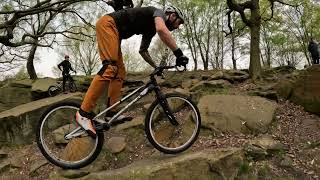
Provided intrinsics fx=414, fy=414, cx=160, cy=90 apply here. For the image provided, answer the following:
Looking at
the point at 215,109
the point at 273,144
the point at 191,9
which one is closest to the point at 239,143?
the point at 273,144

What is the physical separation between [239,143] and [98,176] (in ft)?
9.20

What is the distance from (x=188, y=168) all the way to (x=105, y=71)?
1824 millimetres

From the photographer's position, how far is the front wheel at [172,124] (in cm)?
602

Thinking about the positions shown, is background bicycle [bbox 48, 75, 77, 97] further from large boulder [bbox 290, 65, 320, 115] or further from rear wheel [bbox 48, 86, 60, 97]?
large boulder [bbox 290, 65, 320, 115]

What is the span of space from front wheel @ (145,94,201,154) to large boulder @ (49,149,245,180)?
23 centimetres

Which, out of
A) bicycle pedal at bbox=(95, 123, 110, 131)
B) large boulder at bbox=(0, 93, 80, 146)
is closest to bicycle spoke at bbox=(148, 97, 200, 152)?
bicycle pedal at bbox=(95, 123, 110, 131)

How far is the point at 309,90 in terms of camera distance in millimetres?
9461

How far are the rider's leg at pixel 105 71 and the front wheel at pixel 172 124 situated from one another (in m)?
0.79

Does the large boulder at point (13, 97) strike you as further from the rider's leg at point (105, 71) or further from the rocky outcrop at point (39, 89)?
the rider's leg at point (105, 71)

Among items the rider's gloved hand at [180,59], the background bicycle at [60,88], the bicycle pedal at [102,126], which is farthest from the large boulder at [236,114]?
the background bicycle at [60,88]

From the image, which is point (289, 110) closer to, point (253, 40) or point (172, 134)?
point (172, 134)

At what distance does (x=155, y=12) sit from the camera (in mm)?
5770

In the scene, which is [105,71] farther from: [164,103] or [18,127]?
[18,127]

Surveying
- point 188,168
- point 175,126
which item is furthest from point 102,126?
point 188,168
